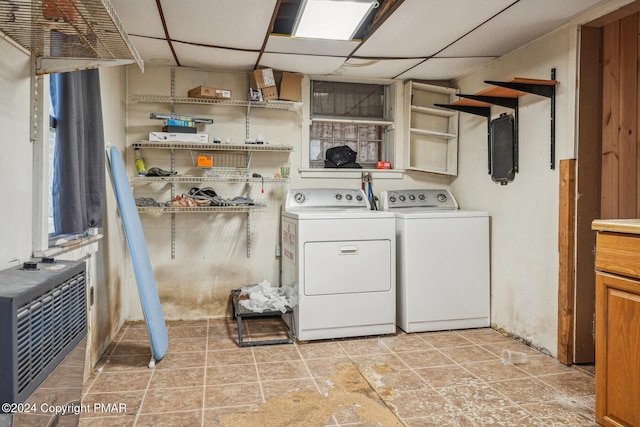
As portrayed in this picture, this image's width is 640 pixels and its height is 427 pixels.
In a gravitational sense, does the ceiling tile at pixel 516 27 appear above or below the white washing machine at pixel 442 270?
above

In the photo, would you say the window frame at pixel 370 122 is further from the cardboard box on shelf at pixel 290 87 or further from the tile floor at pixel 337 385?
the tile floor at pixel 337 385

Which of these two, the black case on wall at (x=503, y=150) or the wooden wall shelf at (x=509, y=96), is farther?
the black case on wall at (x=503, y=150)

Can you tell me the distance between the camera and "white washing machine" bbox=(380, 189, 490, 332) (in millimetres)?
3482

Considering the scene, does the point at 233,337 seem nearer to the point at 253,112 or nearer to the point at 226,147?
the point at 226,147

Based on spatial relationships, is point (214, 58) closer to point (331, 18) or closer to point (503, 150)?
point (331, 18)

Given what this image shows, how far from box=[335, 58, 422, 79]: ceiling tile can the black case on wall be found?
0.81m

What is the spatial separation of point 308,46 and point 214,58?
0.80m

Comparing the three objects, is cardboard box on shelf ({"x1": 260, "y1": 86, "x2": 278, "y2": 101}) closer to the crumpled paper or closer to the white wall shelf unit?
the white wall shelf unit

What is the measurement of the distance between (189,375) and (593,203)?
→ 8.74 ft

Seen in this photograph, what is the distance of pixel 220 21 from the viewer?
2.78 metres

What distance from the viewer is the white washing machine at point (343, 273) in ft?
10.8

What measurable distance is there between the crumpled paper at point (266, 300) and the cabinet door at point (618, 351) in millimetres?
2042

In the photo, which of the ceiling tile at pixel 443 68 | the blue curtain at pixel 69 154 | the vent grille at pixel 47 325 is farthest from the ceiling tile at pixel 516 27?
the vent grille at pixel 47 325

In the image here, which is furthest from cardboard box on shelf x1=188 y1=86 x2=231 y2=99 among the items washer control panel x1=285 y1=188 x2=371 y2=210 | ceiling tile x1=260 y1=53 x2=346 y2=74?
washer control panel x1=285 y1=188 x2=371 y2=210
